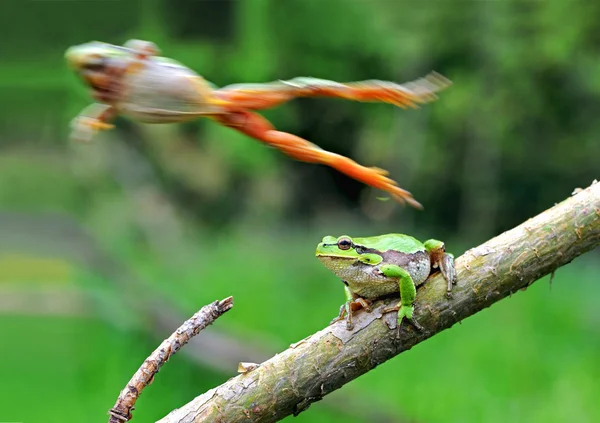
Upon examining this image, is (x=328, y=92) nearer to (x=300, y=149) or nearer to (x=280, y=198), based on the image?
(x=300, y=149)

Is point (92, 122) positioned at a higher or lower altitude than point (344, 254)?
higher

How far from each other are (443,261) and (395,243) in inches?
11.2

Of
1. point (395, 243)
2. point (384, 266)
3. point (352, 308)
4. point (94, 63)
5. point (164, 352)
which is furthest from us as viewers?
point (395, 243)

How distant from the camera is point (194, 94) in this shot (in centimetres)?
116

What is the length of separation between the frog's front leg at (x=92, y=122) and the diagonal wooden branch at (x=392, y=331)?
55 cm

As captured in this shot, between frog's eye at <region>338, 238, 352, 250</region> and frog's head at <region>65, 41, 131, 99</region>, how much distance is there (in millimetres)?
979

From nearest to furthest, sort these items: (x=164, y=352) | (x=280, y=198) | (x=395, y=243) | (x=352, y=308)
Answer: (x=164, y=352)
(x=352, y=308)
(x=395, y=243)
(x=280, y=198)

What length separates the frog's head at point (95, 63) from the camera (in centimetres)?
115

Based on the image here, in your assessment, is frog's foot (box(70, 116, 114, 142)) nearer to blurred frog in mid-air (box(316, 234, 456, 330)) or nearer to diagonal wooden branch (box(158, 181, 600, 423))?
diagonal wooden branch (box(158, 181, 600, 423))

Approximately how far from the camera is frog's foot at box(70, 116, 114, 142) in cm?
115

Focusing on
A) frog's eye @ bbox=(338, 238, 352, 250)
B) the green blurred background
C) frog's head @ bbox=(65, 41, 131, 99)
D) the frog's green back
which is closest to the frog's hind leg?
frog's head @ bbox=(65, 41, 131, 99)

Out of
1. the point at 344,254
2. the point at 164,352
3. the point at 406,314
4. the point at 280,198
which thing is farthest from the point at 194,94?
the point at 280,198

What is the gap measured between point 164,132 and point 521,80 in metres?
7.80

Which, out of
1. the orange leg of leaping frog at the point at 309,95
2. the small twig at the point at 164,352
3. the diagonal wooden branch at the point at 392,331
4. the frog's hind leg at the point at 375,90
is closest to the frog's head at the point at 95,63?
the orange leg of leaping frog at the point at 309,95
